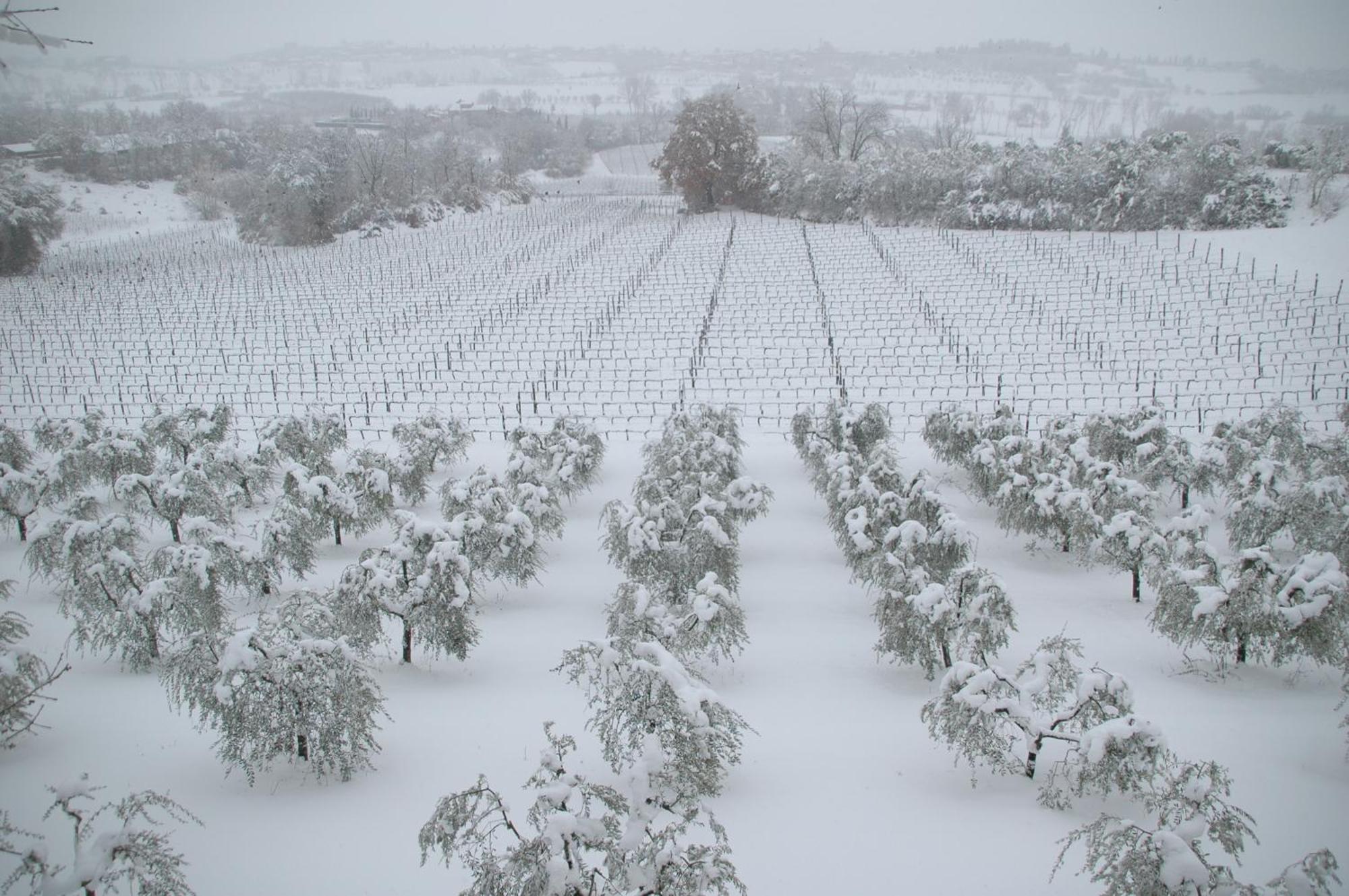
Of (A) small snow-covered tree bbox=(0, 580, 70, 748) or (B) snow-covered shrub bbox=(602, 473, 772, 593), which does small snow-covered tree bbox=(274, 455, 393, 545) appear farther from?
(B) snow-covered shrub bbox=(602, 473, 772, 593)

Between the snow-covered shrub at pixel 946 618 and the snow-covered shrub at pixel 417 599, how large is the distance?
5990 millimetres

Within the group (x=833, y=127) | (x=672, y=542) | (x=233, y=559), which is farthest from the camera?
(x=833, y=127)

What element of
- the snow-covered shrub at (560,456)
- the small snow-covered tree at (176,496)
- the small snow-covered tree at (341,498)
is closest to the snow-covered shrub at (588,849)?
the small snow-covered tree at (341,498)

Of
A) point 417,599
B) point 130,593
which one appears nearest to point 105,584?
point 130,593

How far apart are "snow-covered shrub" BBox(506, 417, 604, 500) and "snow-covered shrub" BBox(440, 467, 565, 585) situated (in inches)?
28.2

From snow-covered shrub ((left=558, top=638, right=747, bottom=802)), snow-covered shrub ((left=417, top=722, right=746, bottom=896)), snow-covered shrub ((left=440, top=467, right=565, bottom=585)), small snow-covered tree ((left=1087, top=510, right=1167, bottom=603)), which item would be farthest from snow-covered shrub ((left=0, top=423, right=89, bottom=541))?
small snow-covered tree ((left=1087, top=510, right=1167, bottom=603))

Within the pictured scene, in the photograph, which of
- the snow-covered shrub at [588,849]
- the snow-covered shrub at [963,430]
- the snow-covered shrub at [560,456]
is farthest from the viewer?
the snow-covered shrub at [963,430]

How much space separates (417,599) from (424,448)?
26.5 ft

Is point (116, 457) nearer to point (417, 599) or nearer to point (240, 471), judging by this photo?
point (240, 471)

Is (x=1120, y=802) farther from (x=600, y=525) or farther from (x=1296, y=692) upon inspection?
(x=600, y=525)

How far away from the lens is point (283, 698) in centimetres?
952

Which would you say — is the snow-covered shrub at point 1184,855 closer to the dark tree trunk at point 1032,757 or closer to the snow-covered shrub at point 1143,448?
the dark tree trunk at point 1032,757

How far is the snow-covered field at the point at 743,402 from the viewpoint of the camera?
917 centimetres

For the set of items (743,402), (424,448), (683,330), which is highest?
(683,330)
